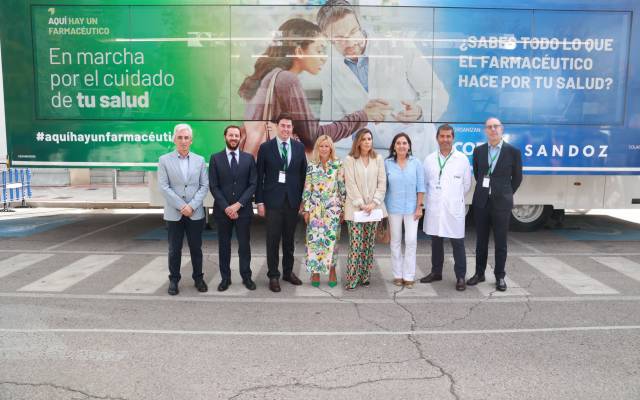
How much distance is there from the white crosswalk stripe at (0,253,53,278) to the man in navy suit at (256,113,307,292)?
3.28m

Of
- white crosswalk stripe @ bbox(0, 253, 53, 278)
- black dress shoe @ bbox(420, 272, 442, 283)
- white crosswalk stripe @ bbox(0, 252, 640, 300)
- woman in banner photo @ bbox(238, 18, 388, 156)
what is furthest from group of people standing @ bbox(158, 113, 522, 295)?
white crosswalk stripe @ bbox(0, 253, 53, 278)

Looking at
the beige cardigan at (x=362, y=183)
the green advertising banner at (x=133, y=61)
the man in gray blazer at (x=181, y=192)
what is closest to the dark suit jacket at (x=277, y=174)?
the beige cardigan at (x=362, y=183)

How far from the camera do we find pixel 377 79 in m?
7.93

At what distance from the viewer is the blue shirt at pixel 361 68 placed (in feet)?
26.0

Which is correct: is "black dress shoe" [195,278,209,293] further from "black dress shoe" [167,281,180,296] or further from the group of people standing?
"black dress shoe" [167,281,180,296]

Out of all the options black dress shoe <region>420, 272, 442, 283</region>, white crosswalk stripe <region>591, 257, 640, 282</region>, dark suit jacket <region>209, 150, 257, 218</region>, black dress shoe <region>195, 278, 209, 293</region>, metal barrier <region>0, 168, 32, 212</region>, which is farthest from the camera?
metal barrier <region>0, 168, 32, 212</region>

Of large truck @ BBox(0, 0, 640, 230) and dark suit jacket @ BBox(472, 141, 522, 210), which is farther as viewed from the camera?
large truck @ BBox(0, 0, 640, 230)

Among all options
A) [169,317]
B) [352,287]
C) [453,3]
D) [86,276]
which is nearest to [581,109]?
Result: [453,3]

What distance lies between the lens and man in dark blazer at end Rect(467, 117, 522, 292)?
5.83 metres

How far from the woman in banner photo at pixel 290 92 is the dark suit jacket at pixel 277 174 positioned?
2110 mm

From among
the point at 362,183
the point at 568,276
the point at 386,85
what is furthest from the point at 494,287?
the point at 386,85

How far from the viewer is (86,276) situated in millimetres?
6531

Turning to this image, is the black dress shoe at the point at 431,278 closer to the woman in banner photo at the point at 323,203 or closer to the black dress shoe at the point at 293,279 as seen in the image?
the woman in banner photo at the point at 323,203

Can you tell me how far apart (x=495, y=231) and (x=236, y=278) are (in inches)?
118
